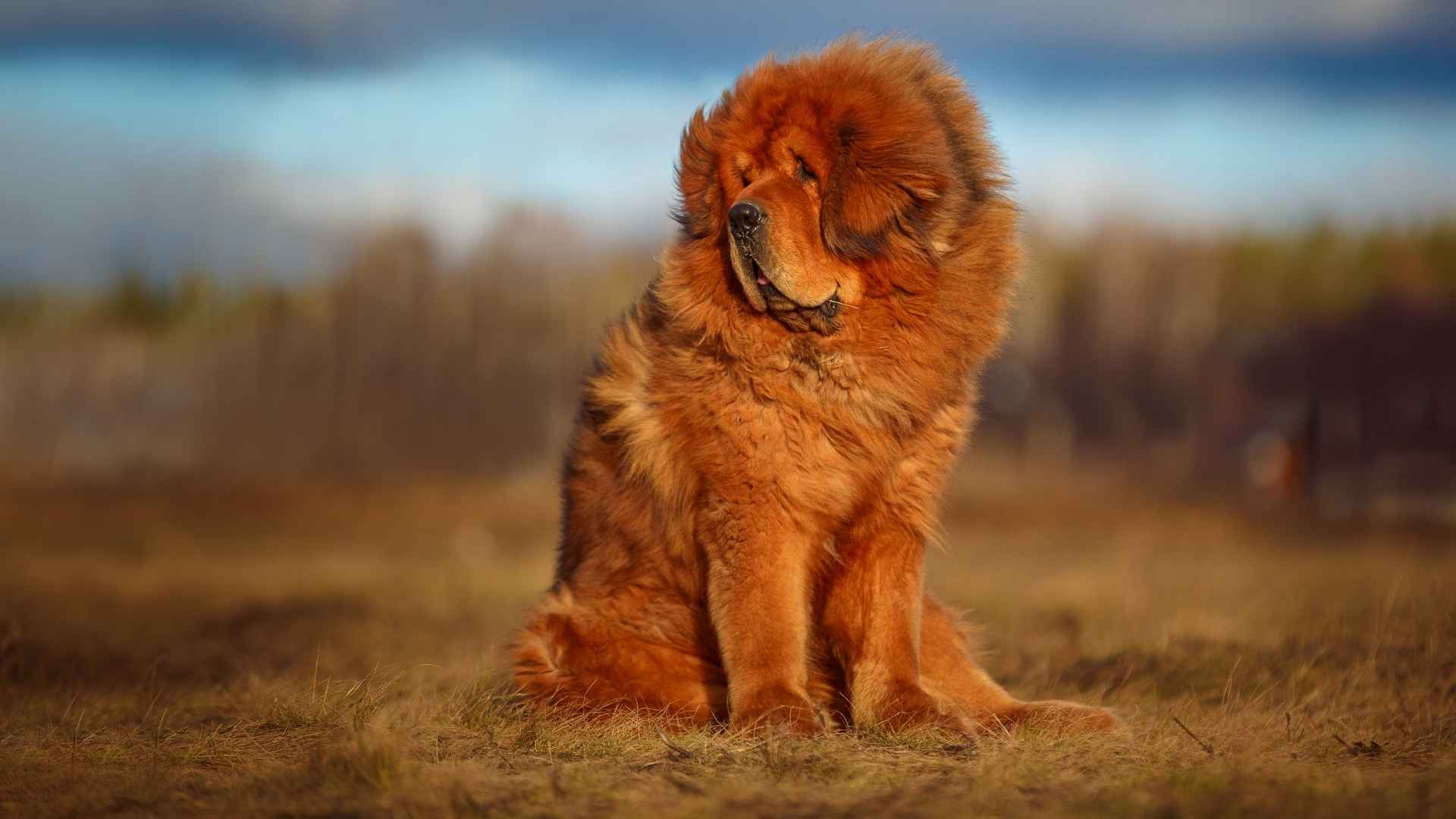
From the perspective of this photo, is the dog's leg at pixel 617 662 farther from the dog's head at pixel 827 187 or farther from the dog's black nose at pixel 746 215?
the dog's black nose at pixel 746 215

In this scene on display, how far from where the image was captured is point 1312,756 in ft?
13.4

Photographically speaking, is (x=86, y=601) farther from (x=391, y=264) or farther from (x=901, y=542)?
(x=391, y=264)

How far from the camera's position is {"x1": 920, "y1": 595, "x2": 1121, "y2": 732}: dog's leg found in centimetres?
473

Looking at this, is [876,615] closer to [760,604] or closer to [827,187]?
[760,604]

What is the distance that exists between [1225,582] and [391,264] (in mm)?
28366

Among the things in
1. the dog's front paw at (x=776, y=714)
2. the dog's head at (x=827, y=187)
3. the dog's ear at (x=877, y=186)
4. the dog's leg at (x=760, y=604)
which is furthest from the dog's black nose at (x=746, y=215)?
the dog's front paw at (x=776, y=714)

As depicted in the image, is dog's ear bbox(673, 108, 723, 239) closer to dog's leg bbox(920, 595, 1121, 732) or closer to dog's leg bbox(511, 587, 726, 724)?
dog's leg bbox(511, 587, 726, 724)

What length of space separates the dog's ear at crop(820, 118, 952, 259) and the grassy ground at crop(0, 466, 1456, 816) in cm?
181

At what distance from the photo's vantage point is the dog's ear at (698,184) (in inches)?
191

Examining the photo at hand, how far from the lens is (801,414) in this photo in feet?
15.2

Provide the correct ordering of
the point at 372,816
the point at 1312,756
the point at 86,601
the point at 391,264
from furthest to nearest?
the point at 391,264 < the point at 86,601 < the point at 1312,756 < the point at 372,816

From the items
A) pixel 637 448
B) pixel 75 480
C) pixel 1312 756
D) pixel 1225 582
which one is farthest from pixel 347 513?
pixel 1312 756

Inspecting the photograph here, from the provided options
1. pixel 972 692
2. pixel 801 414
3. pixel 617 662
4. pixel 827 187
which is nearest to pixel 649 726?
pixel 617 662

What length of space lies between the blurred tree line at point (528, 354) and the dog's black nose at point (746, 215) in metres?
24.5
